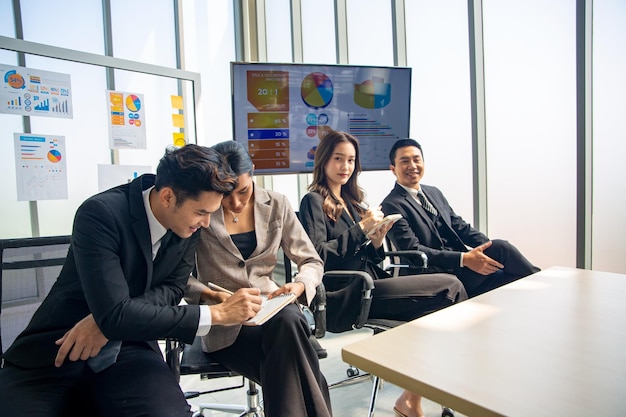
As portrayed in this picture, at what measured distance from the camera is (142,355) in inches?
57.2

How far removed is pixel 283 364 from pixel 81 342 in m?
0.66

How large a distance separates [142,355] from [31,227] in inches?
87.7

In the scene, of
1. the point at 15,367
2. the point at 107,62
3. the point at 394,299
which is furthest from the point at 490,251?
the point at 107,62

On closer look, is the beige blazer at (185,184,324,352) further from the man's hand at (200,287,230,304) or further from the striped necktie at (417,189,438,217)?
the striped necktie at (417,189,438,217)

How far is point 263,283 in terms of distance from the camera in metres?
1.90

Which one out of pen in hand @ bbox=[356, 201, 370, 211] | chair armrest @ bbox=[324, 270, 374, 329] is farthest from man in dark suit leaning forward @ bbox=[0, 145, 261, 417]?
pen in hand @ bbox=[356, 201, 370, 211]

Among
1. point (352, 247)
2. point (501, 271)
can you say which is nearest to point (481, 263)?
point (501, 271)

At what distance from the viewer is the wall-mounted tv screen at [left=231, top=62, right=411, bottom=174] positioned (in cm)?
303

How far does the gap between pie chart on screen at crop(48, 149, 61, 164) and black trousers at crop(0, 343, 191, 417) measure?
2084mm

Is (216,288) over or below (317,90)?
below

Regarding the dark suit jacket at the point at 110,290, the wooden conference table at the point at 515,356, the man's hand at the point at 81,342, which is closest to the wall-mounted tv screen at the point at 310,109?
the dark suit jacket at the point at 110,290

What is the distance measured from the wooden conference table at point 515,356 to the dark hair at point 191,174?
0.70 m

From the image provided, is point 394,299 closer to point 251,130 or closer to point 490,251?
point 490,251

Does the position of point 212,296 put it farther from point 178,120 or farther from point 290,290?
point 178,120
